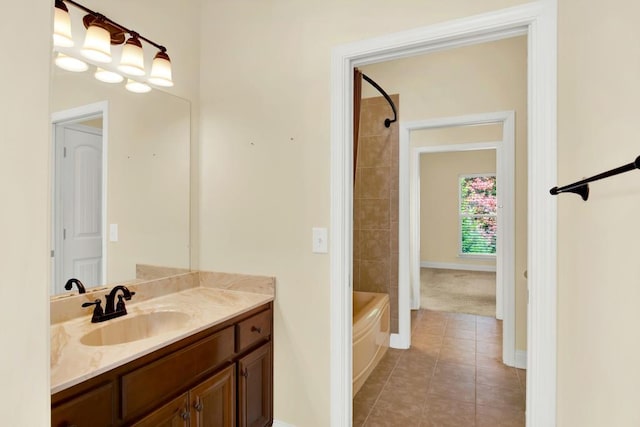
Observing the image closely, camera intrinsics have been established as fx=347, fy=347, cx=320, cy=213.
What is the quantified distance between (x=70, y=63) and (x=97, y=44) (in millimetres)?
150

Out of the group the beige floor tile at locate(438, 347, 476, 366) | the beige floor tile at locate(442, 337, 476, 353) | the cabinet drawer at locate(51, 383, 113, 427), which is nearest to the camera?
the cabinet drawer at locate(51, 383, 113, 427)

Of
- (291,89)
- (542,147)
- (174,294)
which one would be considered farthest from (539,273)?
(174,294)

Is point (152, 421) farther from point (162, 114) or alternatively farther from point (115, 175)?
point (162, 114)

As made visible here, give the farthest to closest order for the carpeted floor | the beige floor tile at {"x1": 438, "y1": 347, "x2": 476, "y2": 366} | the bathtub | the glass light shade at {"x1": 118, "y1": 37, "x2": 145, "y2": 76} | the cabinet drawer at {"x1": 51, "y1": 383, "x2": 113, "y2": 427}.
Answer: the carpeted floor → the beige floor tile at {"x1": 438, "y1": 347, "x2": 476, "y2": 366} → the bathtub → the glass light shade at {"x1": 118, "y1": 37, "x2": 145, "y2": 76} → the cabinet drawer at {"x1": 51, "y1": 383, "x2": 113, "y2": 427}

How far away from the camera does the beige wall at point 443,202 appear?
792 cm

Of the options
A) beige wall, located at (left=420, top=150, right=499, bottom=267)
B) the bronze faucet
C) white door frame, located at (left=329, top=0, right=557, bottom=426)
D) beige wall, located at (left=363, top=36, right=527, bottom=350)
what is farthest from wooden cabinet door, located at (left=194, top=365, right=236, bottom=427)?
beige wall, located at (left=420, top=150, right=499, bottom=267)

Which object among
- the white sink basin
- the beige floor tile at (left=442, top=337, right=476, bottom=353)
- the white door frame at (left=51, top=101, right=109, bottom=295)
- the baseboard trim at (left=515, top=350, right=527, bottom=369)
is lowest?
the beige floor tile at (left=442, top=337, right=476, bottom=353)

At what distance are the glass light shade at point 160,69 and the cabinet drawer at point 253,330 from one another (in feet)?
4.70

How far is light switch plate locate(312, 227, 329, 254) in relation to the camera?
6.10 feet

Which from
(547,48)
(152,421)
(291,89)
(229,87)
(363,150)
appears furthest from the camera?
(363,150)

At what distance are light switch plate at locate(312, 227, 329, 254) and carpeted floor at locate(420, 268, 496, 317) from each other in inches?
140

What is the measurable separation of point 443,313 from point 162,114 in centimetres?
411

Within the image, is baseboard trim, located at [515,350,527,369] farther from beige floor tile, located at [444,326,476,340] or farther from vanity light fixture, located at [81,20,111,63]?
vanity light fixture, located at [81,20,111,63]

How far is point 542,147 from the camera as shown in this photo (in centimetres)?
146
